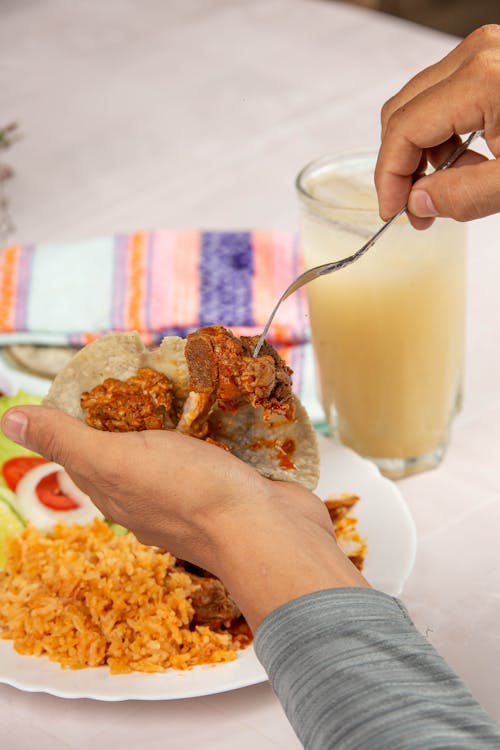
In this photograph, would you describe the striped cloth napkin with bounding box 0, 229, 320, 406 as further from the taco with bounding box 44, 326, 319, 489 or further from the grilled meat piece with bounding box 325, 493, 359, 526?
the taco with bounding box 44, 326, 319, 489

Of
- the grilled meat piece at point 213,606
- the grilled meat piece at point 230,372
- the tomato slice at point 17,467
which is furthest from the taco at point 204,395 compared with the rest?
the tomato slice at point 17,467

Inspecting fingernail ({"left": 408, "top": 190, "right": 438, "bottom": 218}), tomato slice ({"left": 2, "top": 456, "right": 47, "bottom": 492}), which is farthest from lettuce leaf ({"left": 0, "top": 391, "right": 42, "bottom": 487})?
fingernail ({"left": 408, "top": 190, "right": 438, "bottom": 218})

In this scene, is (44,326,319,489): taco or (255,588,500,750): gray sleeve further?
(44,326,319,489): taco

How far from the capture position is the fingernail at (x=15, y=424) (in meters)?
1.09

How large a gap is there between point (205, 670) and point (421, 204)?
55 cm

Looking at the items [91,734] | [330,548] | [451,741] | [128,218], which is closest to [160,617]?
[91,734]

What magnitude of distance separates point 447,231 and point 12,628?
0.73 metres

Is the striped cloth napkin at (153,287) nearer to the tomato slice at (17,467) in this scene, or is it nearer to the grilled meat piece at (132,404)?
the tomato slice at (17,467)

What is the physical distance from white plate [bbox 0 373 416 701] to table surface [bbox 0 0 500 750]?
4cm

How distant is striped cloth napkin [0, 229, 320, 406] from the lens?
1.86 m

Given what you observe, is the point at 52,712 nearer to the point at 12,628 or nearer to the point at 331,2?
the point at 12,628

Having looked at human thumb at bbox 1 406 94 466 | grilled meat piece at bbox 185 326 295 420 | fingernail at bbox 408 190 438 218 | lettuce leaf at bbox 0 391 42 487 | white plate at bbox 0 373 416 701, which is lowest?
white plate at bbox 0 373 416 701

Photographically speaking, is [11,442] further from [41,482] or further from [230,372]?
[230,372]

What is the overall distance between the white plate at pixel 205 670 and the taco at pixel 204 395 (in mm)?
185
